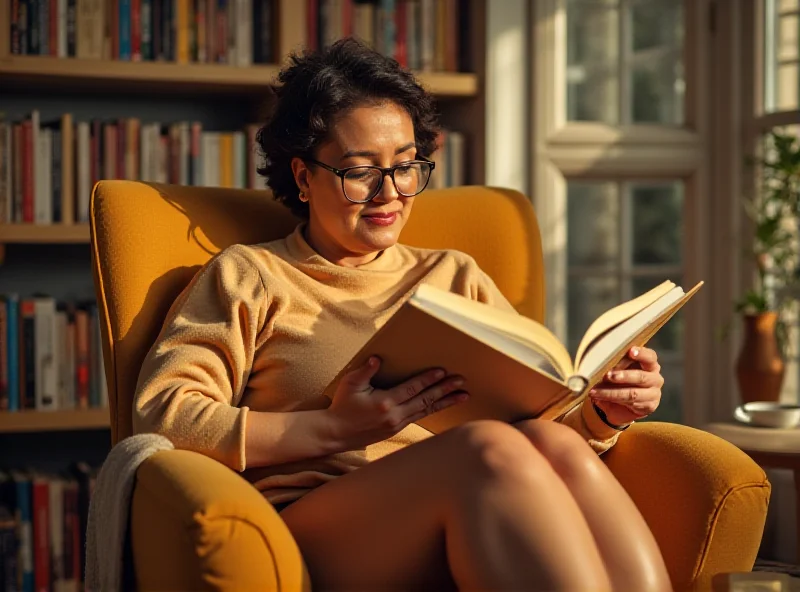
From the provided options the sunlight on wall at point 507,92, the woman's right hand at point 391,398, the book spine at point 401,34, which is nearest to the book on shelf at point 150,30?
the book spine at point 401,34

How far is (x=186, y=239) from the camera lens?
73.2 inches

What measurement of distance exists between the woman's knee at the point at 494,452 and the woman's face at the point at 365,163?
443 mm

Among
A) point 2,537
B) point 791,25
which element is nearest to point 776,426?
point 791,25

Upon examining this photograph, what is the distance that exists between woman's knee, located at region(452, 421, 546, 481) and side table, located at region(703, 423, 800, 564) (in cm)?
82

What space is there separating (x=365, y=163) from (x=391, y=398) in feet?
1.45

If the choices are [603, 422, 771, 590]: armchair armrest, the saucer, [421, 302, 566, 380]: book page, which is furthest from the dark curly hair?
the saucer

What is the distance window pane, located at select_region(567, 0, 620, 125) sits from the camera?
10.1 ft

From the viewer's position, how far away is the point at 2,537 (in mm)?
2656

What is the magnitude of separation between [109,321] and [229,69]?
1.15m

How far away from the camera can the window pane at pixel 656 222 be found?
3117mm

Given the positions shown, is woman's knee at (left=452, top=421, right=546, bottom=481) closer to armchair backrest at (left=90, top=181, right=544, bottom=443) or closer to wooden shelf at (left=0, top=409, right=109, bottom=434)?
armchair backrest at (left=90, top=181, right=544, bottom=443)

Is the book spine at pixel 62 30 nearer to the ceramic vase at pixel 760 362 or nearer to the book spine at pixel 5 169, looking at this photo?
the book spine at pixel 5 169

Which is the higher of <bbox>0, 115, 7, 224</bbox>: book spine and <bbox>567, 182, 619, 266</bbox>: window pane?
<bbox>0, 115, 7, 224</bbox>: book spine

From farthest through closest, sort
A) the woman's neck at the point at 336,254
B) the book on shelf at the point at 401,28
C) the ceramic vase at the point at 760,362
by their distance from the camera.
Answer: the book on shelf at the point at 401,28
the ceramic vase at the point at 760,362
the woman's neck at the point at 336,254
